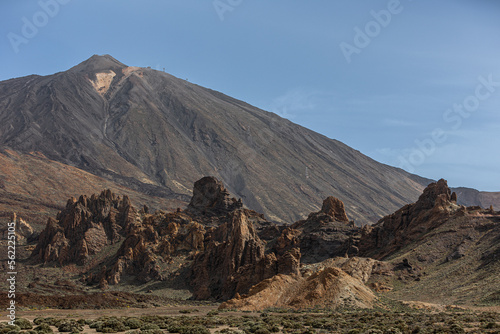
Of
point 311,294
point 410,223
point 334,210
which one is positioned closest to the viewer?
point 311,294

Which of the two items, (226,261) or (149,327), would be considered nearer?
(149,327)

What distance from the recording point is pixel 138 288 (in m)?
110

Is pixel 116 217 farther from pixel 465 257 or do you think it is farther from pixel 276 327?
pixel 276 327

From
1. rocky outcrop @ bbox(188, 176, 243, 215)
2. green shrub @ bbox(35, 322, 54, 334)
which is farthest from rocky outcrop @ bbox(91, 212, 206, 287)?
green shrub @ bbox(35, 322, 54, 334)

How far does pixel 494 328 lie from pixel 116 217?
11822 cm

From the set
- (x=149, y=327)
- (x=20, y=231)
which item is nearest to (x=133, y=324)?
(x=149, y=327)

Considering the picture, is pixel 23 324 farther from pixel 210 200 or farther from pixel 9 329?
pixel 210 200

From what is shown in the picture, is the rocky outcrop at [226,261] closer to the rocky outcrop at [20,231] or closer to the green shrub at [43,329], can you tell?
the green shrub at [43,329]

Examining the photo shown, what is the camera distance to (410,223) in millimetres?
107312

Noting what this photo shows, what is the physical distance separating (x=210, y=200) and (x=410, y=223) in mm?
64410

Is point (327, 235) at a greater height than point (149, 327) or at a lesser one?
greater

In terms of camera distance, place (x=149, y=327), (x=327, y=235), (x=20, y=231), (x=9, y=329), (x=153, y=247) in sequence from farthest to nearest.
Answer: (x=20, y=231) < (x=327, y=235) < (x=153, y=247) < (x=149, y=327) < (x=9, y=329)

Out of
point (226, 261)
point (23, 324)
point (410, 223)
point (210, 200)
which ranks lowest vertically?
point (23, 324)

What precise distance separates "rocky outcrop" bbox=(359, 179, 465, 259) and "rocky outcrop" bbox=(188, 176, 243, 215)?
160 feet
